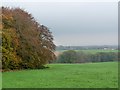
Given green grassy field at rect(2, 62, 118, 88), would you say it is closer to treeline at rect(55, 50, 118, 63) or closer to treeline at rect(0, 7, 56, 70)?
treeline at rect(0, 7, 56, 70)

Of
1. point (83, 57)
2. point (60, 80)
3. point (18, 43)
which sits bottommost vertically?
point (83, 57)

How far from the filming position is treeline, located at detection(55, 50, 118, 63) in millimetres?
65188

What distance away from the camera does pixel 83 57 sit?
68438mm

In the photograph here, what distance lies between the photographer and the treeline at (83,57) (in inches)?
2566

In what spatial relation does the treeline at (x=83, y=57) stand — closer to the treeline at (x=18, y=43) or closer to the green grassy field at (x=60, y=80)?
the treeline at (x=18, y=43)

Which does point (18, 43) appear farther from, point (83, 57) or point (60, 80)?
point (83, 57)

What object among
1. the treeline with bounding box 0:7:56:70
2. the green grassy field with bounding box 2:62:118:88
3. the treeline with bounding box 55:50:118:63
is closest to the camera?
the green grassy field with bounding box 2:62:118:88

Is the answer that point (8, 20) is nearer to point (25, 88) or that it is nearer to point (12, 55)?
point (12, 55)

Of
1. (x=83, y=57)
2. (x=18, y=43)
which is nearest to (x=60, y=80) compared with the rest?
(x=18, y=43)

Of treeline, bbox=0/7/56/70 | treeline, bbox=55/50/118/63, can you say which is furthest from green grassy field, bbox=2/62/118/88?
treeline, bbox=55/50/118/63

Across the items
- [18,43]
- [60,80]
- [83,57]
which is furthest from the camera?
[83,57]

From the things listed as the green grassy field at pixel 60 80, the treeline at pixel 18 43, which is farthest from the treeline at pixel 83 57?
the green grassy field at pixel 60 80

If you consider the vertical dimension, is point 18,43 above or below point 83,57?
above

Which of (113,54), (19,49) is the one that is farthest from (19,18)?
(113,54)
